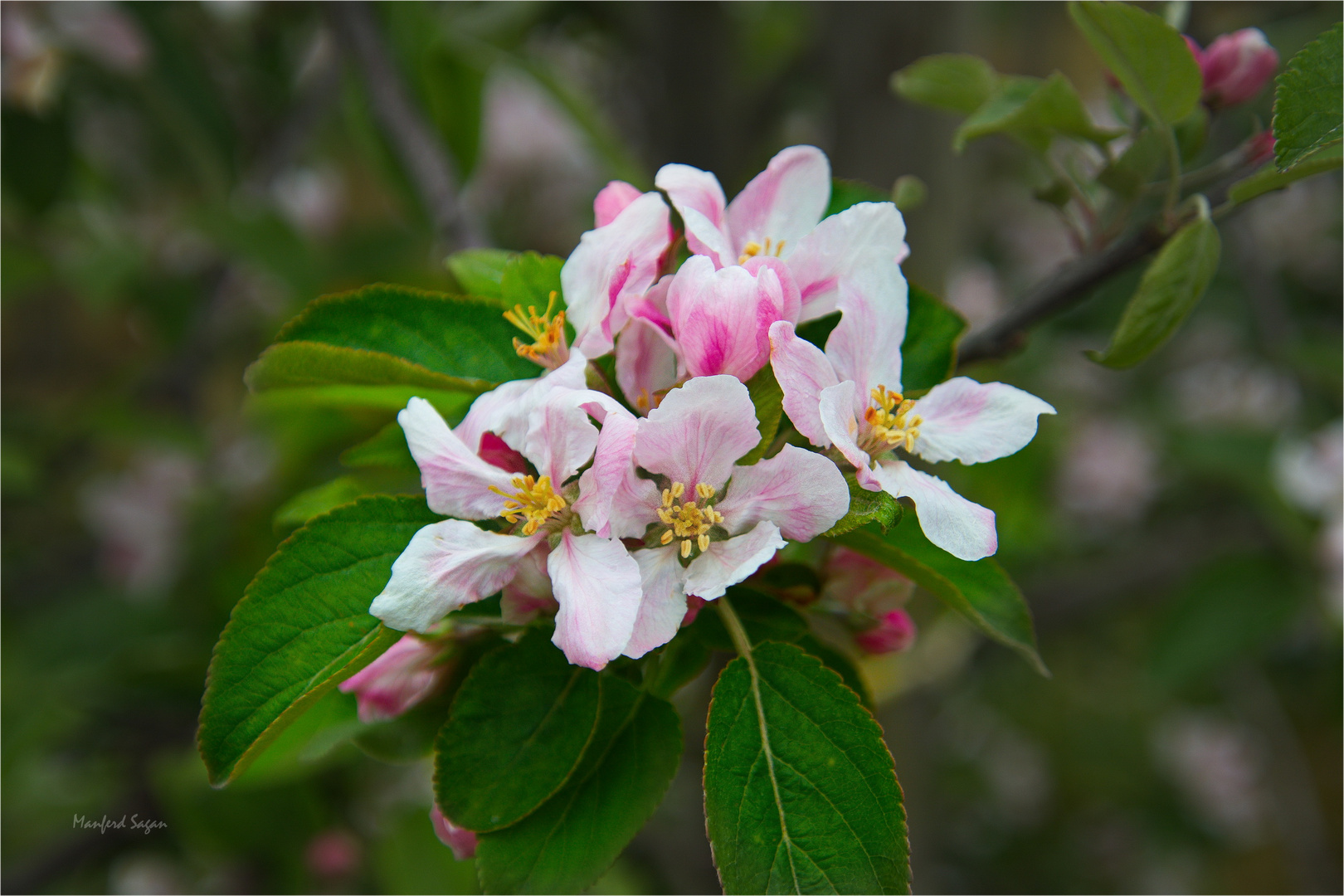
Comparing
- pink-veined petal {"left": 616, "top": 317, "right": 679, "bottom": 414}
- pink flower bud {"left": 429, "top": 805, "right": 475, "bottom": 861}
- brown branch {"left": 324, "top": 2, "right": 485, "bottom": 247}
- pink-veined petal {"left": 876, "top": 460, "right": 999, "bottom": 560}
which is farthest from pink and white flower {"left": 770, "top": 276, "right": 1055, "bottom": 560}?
brown branch {"left": 324, "top": 2, "right": 485, "bottom": 247}

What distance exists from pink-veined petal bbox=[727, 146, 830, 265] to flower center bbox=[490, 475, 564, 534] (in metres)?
0.23

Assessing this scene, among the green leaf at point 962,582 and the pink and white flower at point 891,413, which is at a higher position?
the pink and white flower at point 891,413

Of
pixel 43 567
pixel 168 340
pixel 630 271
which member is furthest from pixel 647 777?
pixel 43 567

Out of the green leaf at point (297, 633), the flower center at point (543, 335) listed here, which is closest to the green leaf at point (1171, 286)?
the flower center at point (543, 335)

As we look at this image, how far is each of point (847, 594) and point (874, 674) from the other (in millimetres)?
1039

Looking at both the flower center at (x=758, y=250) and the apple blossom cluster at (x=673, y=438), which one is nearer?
the apple blossom cluster at (x=673, y=438)

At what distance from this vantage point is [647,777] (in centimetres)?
55

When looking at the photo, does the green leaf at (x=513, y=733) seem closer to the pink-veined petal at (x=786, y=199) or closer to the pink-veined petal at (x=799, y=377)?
the pink-veined petal at (x=799, y=377)

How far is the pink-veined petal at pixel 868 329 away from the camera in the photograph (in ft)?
1.75

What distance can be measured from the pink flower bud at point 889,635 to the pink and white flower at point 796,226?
0.23 metres

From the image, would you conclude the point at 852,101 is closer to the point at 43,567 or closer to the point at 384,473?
the point at 384,473

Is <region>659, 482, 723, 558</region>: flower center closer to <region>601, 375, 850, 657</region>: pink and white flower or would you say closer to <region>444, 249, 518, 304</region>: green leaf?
<region>601, 375, 850, 657</region>: pink and white flower

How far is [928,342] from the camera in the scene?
0.62 meters

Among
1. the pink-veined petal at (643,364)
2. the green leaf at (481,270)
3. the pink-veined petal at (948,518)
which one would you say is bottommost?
the pink-veined petal at (948,518)
